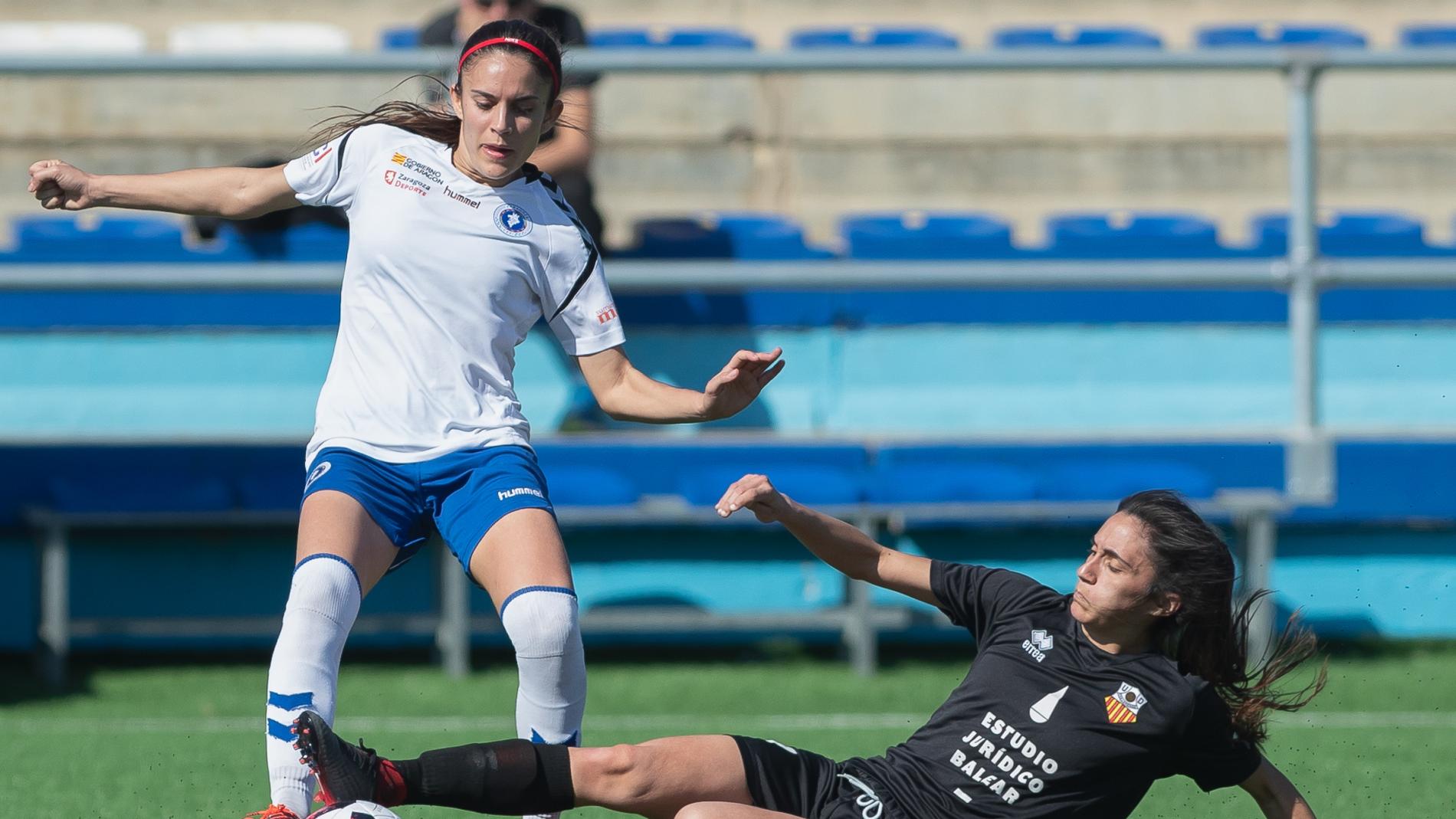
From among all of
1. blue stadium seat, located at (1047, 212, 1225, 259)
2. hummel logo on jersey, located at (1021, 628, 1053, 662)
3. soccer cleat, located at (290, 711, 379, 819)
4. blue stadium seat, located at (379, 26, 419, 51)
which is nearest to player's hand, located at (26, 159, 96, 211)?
soccer cleat, located at (290, 711, 379, 819)

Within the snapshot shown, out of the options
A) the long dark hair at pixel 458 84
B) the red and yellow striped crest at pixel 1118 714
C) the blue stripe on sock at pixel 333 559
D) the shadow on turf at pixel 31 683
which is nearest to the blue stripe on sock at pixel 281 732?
the blue stripe on sock at pixel 333 559

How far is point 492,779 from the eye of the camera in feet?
9.99

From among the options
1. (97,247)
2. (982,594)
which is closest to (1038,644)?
(982,594)

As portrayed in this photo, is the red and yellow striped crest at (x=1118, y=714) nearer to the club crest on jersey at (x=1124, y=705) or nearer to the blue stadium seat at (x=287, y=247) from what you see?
the club crest on jersey at (x=1124, y=705)

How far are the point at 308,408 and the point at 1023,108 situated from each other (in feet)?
16.2

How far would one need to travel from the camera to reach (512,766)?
10.1 feet

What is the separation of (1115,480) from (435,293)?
11.4ft

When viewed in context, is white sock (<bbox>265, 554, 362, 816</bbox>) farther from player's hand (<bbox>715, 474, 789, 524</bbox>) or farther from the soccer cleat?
player's hand (<bbox>715, 474, 789, 524</bbox>)

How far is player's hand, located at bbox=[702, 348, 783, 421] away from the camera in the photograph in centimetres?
329

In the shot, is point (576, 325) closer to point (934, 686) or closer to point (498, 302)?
point (498, 302)

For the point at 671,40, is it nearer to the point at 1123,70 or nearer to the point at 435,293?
the point at 1123,70

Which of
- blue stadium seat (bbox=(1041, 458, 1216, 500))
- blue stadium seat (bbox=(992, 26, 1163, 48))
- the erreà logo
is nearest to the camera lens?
the erreà logo

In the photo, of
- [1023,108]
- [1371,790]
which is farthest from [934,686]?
[1023,108]

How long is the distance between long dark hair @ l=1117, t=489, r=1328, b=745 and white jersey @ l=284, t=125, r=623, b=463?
1226 millimetres
